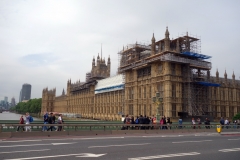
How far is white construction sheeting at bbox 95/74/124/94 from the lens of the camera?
240ft

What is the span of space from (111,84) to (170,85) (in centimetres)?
3341

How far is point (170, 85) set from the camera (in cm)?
4800

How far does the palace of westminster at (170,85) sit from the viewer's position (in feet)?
159

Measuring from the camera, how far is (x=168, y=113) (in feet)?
154

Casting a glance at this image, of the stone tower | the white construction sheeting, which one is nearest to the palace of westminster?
the white construction sheeting

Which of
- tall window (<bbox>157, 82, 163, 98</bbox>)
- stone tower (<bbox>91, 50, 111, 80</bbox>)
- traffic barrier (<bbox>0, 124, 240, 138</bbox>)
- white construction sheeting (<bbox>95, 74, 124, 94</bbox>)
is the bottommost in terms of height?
traffic barrier (<bbox>0, 124, 240, 138</bbox>)

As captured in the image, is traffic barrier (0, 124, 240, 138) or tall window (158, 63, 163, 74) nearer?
traffic barrier (0, 124, 240, 138)

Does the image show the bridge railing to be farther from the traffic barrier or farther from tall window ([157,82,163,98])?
tall window ([157,82,163,98])

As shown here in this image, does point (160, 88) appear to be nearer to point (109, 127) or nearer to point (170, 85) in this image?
point (170, 85)

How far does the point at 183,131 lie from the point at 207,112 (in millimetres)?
25626

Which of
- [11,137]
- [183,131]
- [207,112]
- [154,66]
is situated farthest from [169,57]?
[11,137]

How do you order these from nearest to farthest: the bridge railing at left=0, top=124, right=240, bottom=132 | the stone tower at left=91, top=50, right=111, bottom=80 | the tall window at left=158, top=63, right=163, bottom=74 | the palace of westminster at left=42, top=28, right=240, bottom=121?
the bridge railing at left=0, top=124, right=240, bottom=132 → the palace of westminster at left=42, top=28, right=240, bottom=121 → the tall window at left=158, top=63, right=163, bottom=74 → the stone tower at left=91, top=50, right=111, bottom=80

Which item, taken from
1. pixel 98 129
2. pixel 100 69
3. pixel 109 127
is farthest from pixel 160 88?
pixel 100 69

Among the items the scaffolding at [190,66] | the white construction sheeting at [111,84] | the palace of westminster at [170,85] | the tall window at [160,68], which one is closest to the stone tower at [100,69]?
the white construction sheeting at [111,84]
